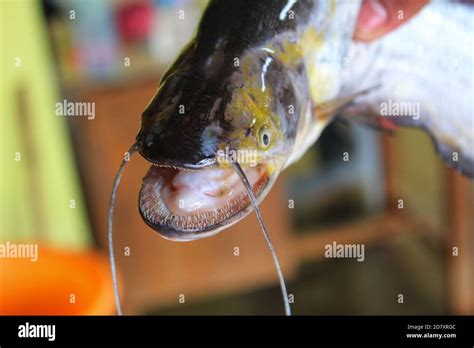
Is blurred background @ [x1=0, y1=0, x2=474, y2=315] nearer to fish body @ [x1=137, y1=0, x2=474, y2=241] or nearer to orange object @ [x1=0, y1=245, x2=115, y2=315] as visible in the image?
orange object @ [x1=0, y1=245, x2=115, y2=315]

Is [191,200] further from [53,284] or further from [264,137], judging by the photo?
[53,284]

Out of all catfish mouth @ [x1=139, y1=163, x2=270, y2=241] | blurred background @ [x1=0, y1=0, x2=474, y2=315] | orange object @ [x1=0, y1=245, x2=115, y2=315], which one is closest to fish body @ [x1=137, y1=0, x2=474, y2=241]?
catfish mouth @ [x1=139, y1=163, x2=270, y2=241]

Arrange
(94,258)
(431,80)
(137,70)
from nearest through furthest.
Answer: (431,80) → (94,258) → (137,70)

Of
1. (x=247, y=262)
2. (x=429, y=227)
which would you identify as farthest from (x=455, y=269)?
(x=247, y=262)

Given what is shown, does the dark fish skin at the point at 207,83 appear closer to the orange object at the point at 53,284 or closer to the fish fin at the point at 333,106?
the fish fin at the point at 333,106

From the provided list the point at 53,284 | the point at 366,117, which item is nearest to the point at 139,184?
the point at 53,284

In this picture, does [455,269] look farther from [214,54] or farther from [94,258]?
[214,54]
